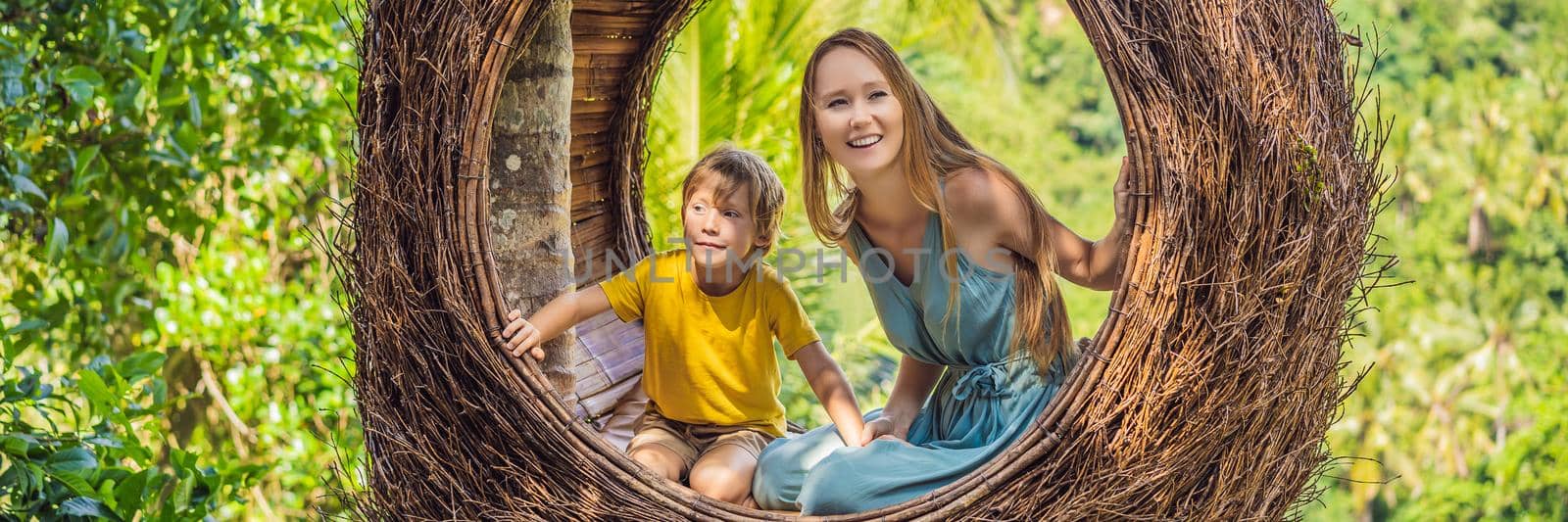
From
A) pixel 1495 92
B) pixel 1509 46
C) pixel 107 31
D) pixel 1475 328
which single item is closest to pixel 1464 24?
pixel 1509 46

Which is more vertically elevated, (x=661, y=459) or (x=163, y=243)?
(x=163, y=243)

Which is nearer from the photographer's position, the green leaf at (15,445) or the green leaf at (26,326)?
the green leaf at (15,445)

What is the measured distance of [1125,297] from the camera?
1.55 meters

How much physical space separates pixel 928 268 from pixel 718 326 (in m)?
0.37

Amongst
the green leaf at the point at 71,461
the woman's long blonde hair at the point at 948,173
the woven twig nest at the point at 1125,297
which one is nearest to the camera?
the woven twig nest at the point at 1125,297

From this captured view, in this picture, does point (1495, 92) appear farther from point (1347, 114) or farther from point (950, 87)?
point (1347, 114)

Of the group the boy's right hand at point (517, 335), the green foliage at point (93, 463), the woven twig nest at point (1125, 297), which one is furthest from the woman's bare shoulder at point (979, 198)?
the green foliage at point (93, 463)

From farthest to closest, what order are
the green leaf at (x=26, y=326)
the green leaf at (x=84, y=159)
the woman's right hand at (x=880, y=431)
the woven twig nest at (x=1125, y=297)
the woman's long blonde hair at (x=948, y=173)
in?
the green leaf at (x=84, y=159), the green leaf at (x=26, y=326), the woman's right hand at (x=880, y=431), the woman's long blonde hair at (x=948, y=173), the woven twig nest at (x=1125, y=297)

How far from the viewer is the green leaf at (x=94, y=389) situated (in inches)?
80.4

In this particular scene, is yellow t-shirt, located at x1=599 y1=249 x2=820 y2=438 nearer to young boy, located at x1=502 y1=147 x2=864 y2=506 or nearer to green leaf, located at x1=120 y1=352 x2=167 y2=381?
young boy, located at x1=502 y1=147 x2=864 y2=506

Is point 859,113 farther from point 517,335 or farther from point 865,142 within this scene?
point 517,335

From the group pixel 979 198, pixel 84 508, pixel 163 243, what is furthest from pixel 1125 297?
pixel 163 243

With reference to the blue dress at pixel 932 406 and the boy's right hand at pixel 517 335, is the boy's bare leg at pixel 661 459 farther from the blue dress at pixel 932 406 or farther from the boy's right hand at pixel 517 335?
the boy's right hand at pixel 517 335

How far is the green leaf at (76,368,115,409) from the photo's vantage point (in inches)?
80.4
